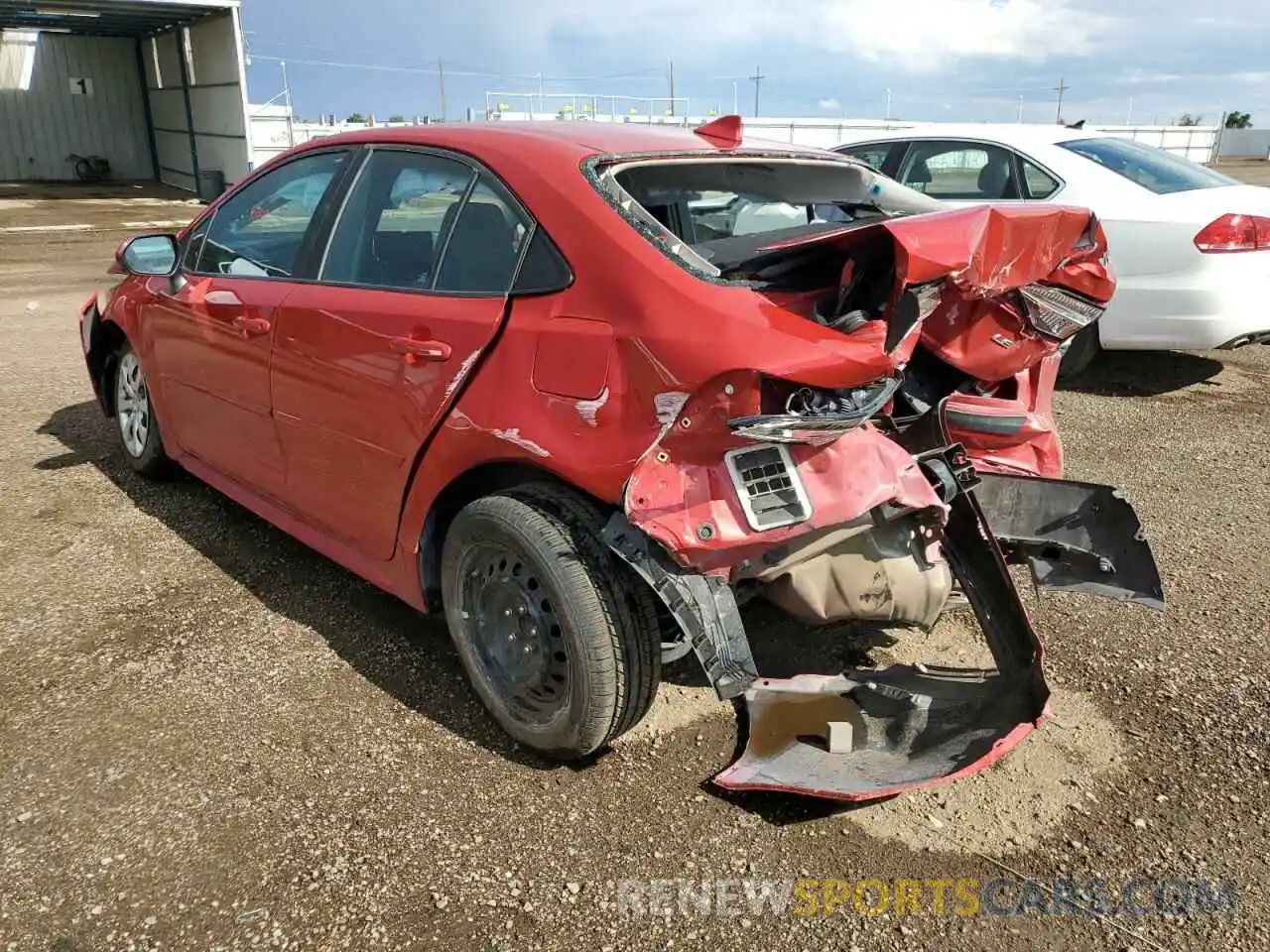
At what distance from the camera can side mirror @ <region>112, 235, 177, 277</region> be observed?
3.88 meters

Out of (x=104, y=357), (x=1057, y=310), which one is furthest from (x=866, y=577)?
(x=104, y=357)

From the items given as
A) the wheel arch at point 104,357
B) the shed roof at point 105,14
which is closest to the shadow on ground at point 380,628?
the wheel arch at point 104,357

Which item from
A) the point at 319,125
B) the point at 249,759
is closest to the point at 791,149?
the point at 249,759

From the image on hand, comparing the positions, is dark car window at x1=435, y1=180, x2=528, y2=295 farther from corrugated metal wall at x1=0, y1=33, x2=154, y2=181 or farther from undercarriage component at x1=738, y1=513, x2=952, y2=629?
corrugated metal wall at x1=0, y1=33, x2=154, y2=181

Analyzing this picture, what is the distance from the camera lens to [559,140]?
281cm

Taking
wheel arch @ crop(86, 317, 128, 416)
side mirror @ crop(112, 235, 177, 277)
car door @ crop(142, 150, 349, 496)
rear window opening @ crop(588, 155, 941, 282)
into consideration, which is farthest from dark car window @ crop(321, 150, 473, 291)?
wheel arch @ crop(86, 317, 128, 416)

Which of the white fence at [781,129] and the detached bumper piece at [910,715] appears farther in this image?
the white fence at [781,129]

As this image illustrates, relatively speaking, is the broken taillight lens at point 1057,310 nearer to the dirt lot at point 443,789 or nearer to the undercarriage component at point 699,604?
the dirt lot at point 443,789

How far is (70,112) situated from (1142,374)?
27.1 metres

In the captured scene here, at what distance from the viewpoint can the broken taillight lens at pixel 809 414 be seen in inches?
85.6

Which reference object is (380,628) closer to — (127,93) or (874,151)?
(874,151)

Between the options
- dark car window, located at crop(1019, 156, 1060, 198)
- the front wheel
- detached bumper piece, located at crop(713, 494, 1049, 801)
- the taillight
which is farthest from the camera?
dark car window, located at crop(1019, 156, 1060, 198)

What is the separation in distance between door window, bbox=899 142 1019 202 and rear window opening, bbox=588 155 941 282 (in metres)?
3.40

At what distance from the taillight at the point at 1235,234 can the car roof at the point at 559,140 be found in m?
3.68
